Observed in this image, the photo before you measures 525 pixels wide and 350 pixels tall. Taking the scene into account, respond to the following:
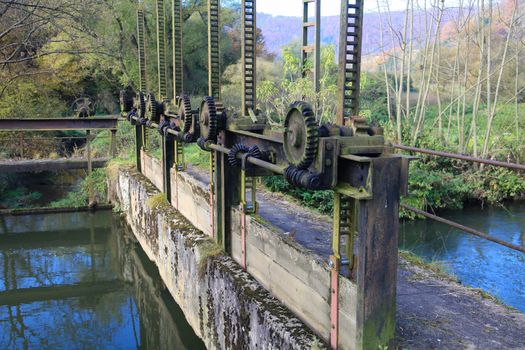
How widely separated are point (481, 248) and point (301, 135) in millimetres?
7933

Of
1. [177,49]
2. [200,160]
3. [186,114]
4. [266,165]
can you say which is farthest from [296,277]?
[200,160]

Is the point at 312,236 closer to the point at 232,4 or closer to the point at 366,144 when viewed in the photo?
the point at 366,144

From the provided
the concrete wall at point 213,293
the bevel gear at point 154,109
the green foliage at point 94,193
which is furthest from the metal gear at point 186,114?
the green foliage at point 94,193

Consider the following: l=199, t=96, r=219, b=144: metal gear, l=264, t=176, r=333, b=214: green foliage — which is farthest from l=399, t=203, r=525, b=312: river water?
l=199, t=96, r=219, b=144: metal gear

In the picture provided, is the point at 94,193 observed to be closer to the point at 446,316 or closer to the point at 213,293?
the point at 213,293

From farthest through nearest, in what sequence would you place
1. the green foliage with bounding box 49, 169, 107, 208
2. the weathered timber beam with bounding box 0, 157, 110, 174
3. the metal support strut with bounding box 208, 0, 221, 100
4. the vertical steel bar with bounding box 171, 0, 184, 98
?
the green foliage with bounding box 49, 169, 107, 208 → the weathered timber beam with bounding box 0, 157, 110, 174 → the vertical steel bar with bounding box 171, 0, 184, 98 → the metal support strut with bounding box 208, 0, 221, 100

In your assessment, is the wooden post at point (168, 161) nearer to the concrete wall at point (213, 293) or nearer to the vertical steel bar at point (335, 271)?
the concrete wall at point (213, 293)

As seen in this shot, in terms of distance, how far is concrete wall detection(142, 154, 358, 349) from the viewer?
3.51 metres

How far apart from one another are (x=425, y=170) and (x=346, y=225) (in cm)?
1066

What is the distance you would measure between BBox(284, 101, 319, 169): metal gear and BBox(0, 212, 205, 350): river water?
4122 mm

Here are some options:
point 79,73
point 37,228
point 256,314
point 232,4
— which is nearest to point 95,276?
point 37,228

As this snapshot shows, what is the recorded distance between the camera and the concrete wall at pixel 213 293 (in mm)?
4258

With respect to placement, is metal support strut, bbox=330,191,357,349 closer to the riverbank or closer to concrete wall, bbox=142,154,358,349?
concrete wall, bbox=142,154,358,349

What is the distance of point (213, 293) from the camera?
5777 millimetres
